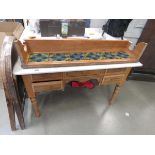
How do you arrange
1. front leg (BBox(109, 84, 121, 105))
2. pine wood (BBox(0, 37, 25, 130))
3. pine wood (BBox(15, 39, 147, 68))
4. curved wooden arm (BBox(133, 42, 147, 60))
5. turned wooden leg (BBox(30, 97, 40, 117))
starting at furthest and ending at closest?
front leg (BBox(109, 84, 121, 105)) → turned wooden leg (BBox(30, 97, 40, 117)) → curved wooden arm (BBox(133, 42, 147, 60)) → pine wood (BBox(15, 39, 147, 68)) → pine wood (BBox(0, 37, 25, 130))

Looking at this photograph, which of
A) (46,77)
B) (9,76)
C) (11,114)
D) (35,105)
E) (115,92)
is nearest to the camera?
(9,76)

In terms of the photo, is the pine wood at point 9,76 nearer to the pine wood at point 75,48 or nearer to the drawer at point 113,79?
the pine wood at point 75,48

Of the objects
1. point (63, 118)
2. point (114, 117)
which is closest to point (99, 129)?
point (114, 117)

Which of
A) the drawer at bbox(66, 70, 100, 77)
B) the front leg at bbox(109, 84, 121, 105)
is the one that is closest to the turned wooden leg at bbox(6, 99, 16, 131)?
the drawer at bbox(66, 70, 100, 77)

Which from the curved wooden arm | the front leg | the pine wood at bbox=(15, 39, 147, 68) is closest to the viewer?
the pine wood at bbox=(15, 39, 147, 68)

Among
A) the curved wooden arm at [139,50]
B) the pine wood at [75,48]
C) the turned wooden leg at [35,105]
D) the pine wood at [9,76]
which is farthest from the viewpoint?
the turned wooden leg at [35,105]

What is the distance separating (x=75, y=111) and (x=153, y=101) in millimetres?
1203

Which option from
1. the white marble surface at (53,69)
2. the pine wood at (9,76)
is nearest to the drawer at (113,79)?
the white marble surface at (53,69)

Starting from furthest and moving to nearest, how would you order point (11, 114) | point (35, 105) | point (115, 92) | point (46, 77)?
point (115, 92) → point (35, 105) → point (11, 114) → point (46, 77)

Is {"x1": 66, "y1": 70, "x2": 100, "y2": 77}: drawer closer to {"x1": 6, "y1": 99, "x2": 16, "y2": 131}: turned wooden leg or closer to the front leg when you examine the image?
the front leg

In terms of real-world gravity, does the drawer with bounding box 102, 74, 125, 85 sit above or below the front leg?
above

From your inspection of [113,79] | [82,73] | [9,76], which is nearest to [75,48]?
[82,73]

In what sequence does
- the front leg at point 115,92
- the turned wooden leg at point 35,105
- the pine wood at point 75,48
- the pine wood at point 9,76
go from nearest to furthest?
1. the pine wood at point 9,76
2. the pine wood at point 75,48
3. the turned wooden leg at point 35,105
4. the front leg at point 115,92

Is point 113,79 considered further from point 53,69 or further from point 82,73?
point 53,69
